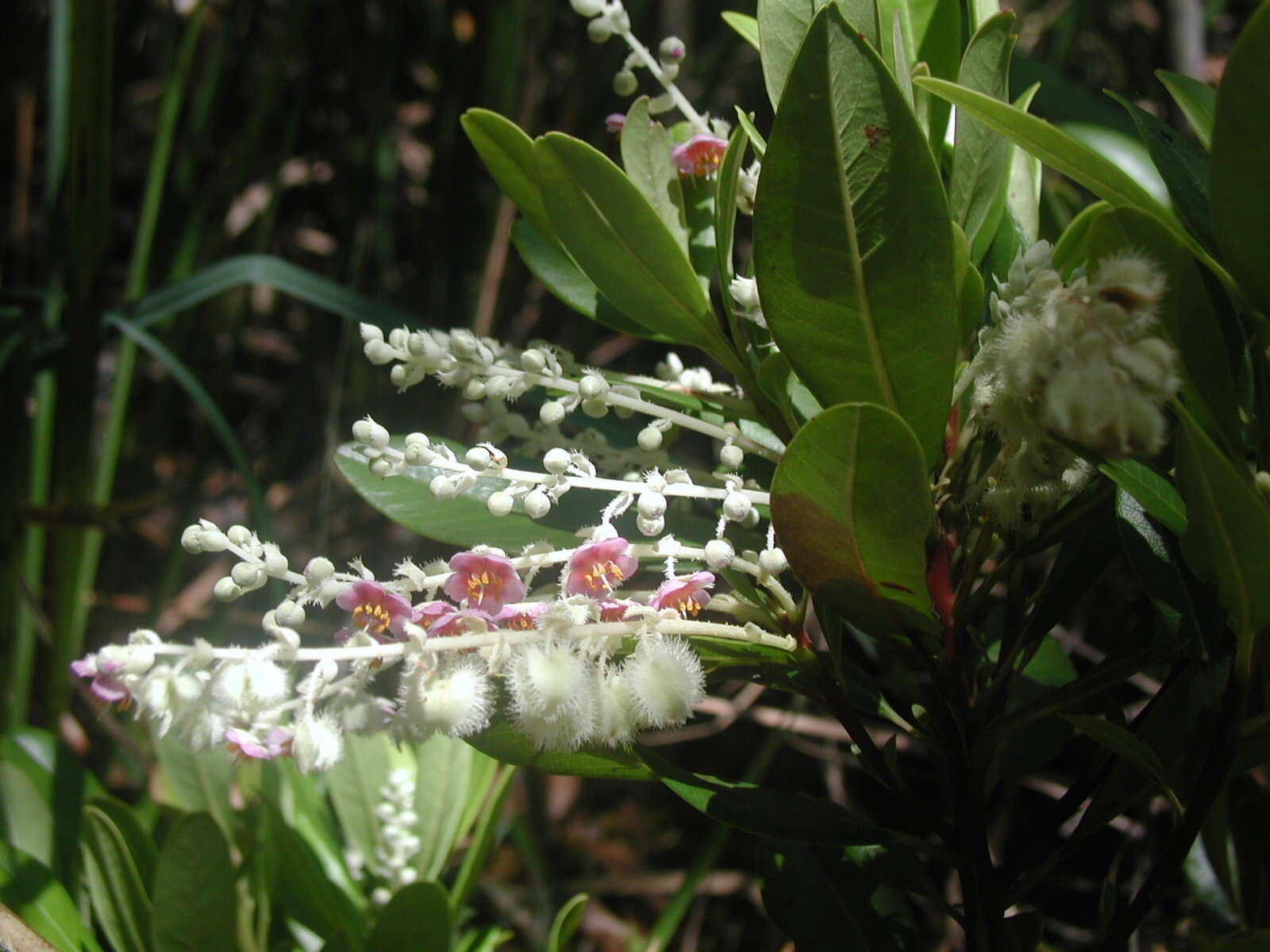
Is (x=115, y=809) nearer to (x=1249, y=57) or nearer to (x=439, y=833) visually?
(x=439, y=833)

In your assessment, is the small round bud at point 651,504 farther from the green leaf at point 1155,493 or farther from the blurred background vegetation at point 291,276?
the blurred background vegetation at point 291,276

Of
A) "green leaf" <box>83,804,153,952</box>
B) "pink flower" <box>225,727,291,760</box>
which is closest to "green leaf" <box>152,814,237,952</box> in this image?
"green leaf" <box>83,804,153,952</box>

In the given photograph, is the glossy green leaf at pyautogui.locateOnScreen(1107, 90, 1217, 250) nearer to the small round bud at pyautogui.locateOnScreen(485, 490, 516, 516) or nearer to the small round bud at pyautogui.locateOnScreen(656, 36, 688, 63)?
the small round bud at pyautogui.locateOnScreen(656, 36, 688, 63)

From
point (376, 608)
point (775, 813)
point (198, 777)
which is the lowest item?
point (198, 777)

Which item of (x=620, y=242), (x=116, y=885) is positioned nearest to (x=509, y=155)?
(x=620, y=242)

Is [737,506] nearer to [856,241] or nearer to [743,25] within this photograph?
[856,241]

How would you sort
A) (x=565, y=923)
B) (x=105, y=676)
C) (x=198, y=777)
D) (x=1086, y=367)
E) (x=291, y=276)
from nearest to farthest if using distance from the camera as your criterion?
(x=1086, y=367) → (x=105, y=676) → (x=565, y=923) → (x=198, y=777) → (x=291, y=276)

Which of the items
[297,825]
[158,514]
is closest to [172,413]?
[158,514]
